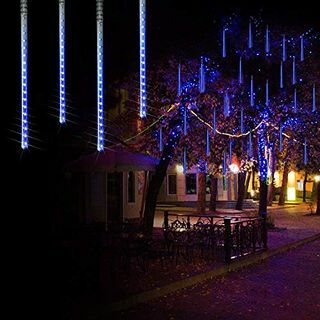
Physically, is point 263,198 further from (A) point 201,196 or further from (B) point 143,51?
(B) point 143,51

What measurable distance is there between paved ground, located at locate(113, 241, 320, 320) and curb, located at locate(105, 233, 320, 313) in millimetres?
165

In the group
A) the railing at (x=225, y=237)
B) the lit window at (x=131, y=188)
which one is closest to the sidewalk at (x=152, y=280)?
the railing at (x=225, y=237)

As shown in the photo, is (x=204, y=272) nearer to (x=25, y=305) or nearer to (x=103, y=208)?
(x=25, y=305)

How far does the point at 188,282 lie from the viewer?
1170 centimetres

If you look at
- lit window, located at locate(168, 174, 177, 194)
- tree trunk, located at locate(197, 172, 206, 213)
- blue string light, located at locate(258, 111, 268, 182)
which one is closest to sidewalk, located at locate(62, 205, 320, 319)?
blue string light, located at locate(258, 111, 268, 182)

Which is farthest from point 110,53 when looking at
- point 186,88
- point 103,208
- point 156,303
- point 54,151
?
point 103,208

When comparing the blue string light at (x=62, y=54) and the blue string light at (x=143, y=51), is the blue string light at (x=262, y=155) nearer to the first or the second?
the blue string light at (x=143, y=51)

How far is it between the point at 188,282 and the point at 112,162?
474 centimetres

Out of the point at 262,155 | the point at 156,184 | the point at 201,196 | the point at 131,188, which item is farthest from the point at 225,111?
the point at 201,196

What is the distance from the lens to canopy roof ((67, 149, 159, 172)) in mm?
14945

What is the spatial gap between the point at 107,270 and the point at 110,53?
5460 mm

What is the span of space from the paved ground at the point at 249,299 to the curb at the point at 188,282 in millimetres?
165

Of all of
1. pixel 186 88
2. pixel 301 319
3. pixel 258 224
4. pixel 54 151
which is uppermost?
pixel 186 88

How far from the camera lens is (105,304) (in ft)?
30.4
